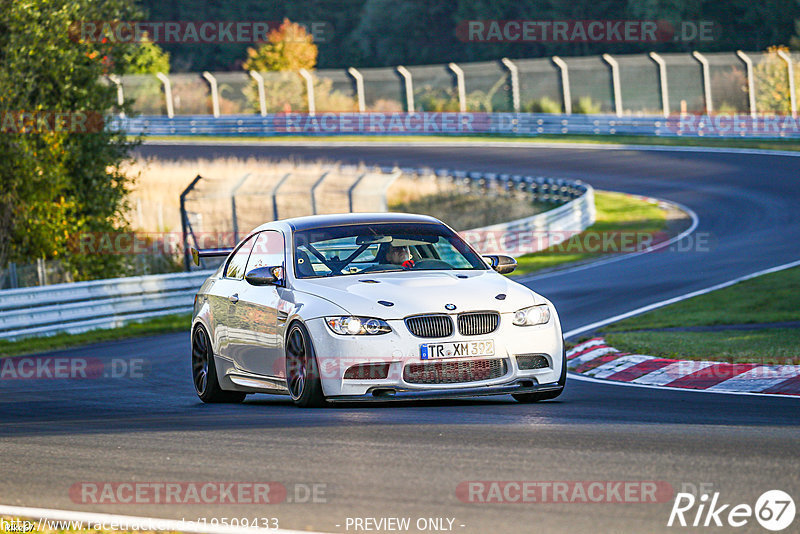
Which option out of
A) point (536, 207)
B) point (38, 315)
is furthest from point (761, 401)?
point (536, 207)

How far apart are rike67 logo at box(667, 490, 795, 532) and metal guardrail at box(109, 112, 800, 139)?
43778mm

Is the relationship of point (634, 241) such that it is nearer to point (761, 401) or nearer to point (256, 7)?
point (761, 401)

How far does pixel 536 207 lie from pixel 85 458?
2974cm

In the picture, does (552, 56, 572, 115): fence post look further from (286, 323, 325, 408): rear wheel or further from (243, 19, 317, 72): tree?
(286, 323, 325, 408): rear wheel

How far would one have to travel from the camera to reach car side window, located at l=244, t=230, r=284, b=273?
10.7 meters

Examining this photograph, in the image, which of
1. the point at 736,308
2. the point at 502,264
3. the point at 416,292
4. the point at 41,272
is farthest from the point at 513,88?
the point at 416,292

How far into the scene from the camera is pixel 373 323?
9.11 metres

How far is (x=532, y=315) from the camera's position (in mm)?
9438

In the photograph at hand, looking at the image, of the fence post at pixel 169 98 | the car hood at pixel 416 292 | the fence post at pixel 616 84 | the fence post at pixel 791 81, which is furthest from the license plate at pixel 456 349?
the fence post at pixel 169 98

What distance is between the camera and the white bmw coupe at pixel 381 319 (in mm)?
9109

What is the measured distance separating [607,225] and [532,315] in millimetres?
Answer: 22994

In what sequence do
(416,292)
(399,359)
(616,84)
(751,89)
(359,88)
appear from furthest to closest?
(359,88) → (616,84) → (751,89) → (416,292) → (399,359)

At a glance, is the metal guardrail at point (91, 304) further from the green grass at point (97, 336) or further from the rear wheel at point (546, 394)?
the rear wheel at point (546, 394)

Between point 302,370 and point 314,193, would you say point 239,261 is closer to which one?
point 302,370
